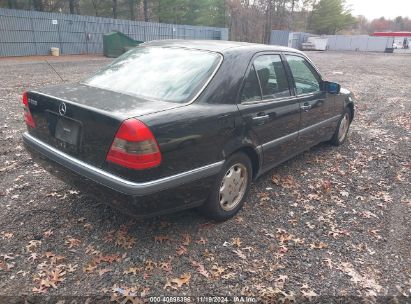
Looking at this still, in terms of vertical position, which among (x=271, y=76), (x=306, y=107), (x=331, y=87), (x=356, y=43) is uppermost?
(x=356, y=43)

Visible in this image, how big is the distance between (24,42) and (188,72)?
24516 millimetres

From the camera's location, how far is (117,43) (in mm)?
24922

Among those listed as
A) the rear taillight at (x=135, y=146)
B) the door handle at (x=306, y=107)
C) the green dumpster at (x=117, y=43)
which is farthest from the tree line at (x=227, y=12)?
the rear taillight at (x=135, y=146)

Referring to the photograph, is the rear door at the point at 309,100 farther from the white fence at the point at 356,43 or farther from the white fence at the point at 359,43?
the white fence at the point at 359,43

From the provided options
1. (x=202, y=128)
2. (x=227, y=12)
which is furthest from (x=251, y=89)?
(x=227, y=12)

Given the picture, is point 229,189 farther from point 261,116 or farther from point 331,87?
point 331,87

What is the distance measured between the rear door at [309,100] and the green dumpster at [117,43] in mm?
21288

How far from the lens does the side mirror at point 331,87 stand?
5023mm

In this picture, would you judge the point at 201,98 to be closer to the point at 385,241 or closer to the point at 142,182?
the point at 142,182

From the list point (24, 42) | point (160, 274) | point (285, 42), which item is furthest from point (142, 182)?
point (285, 42)

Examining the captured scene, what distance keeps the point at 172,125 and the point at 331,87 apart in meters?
3.17

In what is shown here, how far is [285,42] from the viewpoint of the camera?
151 feet

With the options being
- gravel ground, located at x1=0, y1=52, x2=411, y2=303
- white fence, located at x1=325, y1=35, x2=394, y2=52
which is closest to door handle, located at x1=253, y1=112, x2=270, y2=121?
gravel ground, located at x1=0, y1=52, x2=411, y2=303

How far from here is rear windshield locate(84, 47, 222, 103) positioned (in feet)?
10.6
